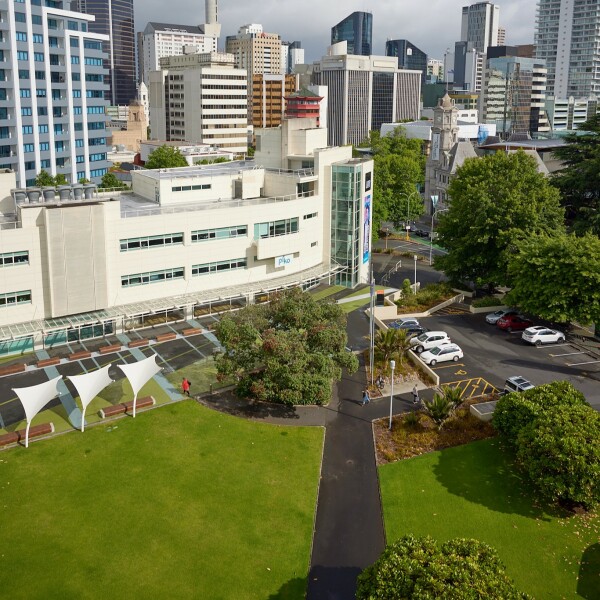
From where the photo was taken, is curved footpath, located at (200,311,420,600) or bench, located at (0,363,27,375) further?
bench, located at (0,363,27,375)

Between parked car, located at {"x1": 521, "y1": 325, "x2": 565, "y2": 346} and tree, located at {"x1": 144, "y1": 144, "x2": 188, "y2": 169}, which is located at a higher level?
tree, located at {"x1": 144, "y1": 144, "x2": 188, "y2": 169}

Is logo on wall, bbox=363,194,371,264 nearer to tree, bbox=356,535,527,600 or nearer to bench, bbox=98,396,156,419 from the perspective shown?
bench, bbox=98,396,156,419

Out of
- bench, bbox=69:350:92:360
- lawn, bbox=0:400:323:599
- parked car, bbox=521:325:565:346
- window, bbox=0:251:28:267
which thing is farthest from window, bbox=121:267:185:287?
parked car, bbox=521:325:565:346

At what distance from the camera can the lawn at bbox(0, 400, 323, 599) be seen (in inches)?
1133

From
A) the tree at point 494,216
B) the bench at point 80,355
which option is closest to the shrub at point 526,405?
the tree at point 494,216

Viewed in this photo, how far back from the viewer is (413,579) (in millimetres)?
23156

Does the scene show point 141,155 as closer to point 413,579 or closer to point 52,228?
point 52,228

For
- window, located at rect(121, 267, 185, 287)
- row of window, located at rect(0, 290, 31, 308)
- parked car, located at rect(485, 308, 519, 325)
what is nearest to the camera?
row of window, located at rect(0, 290, 31, 308)

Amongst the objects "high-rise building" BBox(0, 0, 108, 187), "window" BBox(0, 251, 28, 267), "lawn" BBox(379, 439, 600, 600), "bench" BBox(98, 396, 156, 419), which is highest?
"high-rise building" BBox(0, 0, 108, 187)

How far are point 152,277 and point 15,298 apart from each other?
11.4 metres

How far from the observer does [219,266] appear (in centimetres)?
6128

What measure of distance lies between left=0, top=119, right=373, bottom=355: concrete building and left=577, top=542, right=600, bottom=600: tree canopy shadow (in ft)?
120

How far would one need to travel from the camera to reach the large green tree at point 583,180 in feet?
238

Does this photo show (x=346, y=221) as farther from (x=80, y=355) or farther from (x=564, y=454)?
(x=564, y=454)
